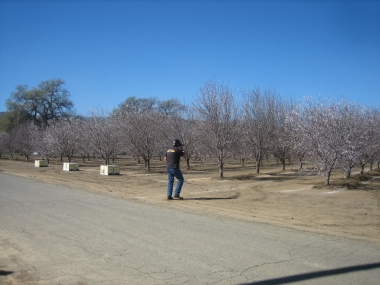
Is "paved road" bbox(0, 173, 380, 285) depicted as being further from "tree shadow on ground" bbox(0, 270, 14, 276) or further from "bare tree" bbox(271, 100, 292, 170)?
"bare tree" bbox(271, 100, 292, 170)

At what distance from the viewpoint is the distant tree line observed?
1557cm

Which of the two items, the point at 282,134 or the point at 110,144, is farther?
the point at 110,144

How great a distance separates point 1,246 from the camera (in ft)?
19.9

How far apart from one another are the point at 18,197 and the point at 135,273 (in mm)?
8795

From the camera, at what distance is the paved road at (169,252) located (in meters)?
4.63

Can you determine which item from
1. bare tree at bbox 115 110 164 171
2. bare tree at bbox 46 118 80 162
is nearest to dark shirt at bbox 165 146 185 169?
bare tree at bbox 115 110 164 171

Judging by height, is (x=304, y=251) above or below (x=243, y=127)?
below

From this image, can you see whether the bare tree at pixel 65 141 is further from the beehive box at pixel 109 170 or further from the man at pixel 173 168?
the man at pixel 173 168

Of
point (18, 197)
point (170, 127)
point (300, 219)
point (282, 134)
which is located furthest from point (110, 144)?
point (300, 219)

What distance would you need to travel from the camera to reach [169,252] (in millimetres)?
5688

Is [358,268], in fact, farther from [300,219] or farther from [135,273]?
[300,219]

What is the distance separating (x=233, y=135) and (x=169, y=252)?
16.1 m

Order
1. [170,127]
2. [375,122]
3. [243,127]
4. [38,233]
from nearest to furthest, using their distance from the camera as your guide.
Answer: [38,233] < [375,122] < [243,127] < [170,127]

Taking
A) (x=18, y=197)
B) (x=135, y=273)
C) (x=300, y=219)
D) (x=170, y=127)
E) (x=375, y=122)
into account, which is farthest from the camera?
(x=170, y=127)
